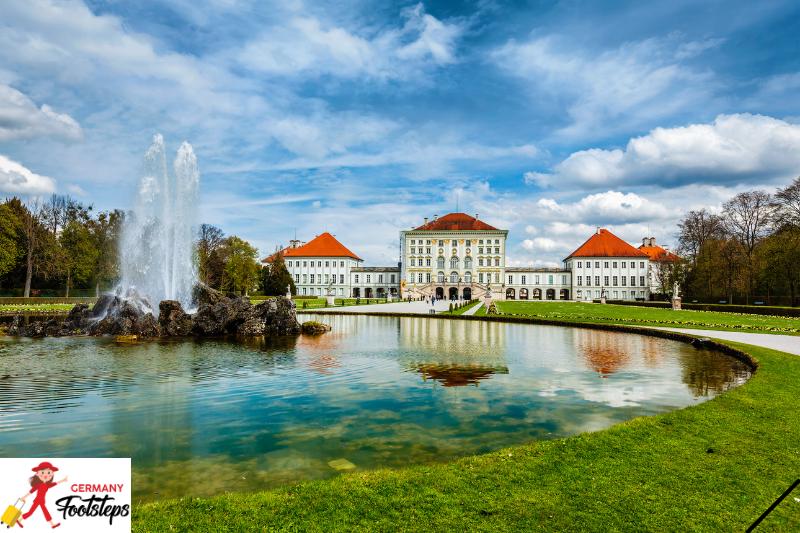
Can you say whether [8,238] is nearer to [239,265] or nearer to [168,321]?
[239,265]

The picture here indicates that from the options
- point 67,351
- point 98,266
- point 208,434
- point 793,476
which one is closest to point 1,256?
point 98,266

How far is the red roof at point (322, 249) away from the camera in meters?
89.4

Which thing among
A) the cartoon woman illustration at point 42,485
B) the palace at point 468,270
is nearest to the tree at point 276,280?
the palace at point 468,270

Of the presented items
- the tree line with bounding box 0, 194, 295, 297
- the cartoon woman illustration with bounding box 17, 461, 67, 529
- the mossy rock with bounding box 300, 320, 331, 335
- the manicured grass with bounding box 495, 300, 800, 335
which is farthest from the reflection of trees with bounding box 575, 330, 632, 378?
the tree line with bounding box 0, 194, 295, 297

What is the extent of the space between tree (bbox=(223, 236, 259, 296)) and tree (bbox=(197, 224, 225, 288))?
1196mm

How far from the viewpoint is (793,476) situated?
4637mm

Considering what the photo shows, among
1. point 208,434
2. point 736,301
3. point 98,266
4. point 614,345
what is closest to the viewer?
point 208,434

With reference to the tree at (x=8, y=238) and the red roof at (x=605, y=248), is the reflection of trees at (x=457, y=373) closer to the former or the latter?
the tree at (x=8, y=238)

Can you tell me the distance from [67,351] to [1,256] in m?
39.8

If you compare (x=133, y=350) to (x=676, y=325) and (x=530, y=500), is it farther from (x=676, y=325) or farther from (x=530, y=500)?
(x=676, y=325)

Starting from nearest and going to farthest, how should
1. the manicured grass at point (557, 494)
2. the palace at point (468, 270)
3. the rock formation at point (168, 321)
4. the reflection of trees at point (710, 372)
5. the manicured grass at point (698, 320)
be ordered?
the manicured grass at point (557, 494) < the reflection of trees at point (710, 372) < the rock formation at point (168, 321) < the manicured grass at point (698, 320) < the palace at point (468, 270)

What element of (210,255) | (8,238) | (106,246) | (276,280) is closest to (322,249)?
(276,280)

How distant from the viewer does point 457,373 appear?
11.3 meters

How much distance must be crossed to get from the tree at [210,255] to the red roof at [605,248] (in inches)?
2309
